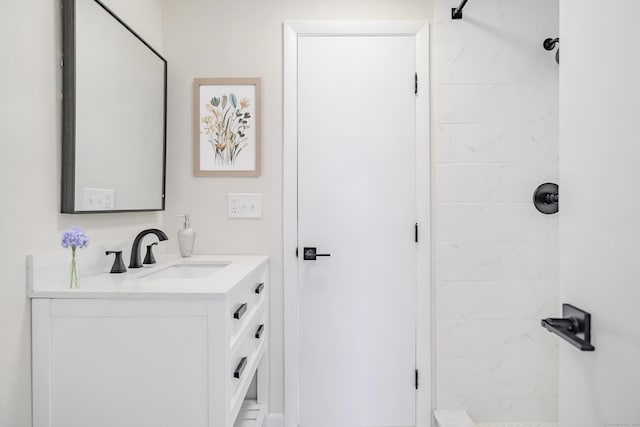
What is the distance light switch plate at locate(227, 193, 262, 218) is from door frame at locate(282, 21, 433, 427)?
0.15 meters

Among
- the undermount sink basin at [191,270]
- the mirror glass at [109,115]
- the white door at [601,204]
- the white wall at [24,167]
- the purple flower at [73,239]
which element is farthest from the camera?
the undermount sink basin at [191,270]

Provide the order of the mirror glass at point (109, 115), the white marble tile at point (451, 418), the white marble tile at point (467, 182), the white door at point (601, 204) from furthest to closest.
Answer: the white marble tile at point (467, 182) → the white marble tile at point (451, 418) → the mirror glass at point (109, 115) → the white door at point (601, 204)

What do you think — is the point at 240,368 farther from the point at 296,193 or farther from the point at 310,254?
the point at 296,193

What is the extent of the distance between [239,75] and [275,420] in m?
1.89

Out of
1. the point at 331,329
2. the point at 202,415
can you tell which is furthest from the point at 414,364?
the point at 202,415

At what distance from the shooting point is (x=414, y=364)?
6.59 ft

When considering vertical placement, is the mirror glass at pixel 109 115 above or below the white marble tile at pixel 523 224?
above

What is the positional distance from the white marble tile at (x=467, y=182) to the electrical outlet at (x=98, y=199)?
1.55 metres

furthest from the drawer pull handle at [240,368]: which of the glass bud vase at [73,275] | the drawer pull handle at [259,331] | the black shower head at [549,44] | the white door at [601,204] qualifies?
the black shower head at [549,44]

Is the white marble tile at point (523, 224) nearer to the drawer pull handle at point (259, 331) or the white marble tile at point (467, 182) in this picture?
the white marble tile at point (467, 182)

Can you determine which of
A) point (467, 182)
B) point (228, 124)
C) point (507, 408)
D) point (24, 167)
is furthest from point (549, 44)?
point (24, 167)

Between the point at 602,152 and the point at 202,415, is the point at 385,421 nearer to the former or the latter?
the point at 202,415

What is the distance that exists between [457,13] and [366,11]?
18.7 inches

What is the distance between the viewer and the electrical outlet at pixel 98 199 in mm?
1379
